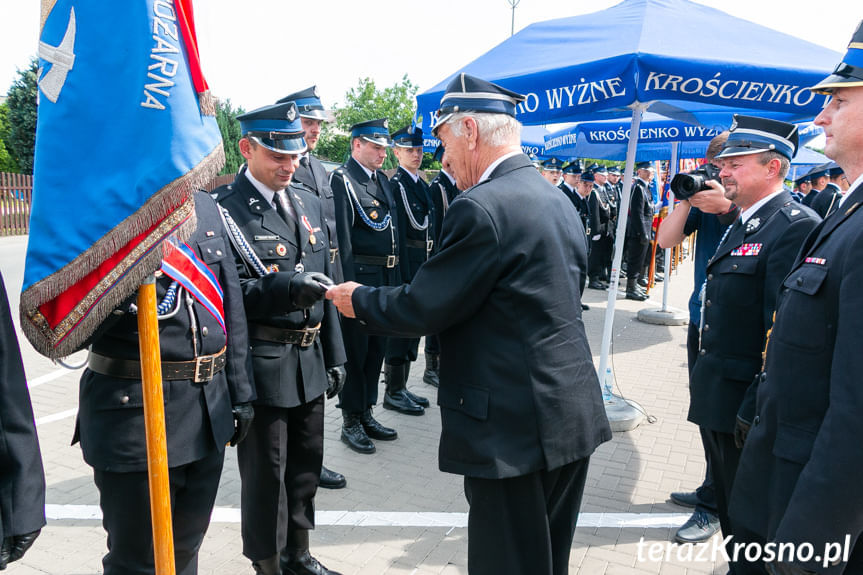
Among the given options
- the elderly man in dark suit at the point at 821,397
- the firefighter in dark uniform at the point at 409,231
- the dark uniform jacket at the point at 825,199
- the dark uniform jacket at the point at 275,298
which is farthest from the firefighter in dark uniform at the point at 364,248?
the dark uniform jacket at the point at 825,199

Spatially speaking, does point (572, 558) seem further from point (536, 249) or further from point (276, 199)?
point (276, 199)

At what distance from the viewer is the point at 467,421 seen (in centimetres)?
218

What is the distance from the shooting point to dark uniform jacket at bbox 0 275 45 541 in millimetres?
1688

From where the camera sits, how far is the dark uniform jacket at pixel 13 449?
5.54 feet

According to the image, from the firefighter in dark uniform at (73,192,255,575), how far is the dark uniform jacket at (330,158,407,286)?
227cm

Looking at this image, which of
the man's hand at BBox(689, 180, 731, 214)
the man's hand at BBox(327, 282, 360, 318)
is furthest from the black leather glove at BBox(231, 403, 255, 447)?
the man's hand at BBox(689, 180, 731, 214)

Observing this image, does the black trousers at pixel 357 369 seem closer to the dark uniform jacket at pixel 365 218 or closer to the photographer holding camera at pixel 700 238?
the dark uniform jacket at pixel 365 218

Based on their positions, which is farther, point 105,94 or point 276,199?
point 276,199

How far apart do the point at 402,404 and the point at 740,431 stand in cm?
332

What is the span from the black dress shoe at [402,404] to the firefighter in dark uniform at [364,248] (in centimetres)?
50

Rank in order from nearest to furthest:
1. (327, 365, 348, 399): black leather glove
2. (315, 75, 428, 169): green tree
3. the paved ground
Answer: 1. the paved ground
2. (327, 365, 348, 399): black leather glove
3. (315, 75, 428, 169): green tree

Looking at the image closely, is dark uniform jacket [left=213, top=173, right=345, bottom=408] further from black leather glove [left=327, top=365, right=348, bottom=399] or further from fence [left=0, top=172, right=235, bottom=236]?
fence [left=0, top=172, right=235, bottom=236]

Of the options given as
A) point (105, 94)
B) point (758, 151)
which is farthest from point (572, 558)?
point (105, 94)

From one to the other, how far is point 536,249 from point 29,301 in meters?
1.55
